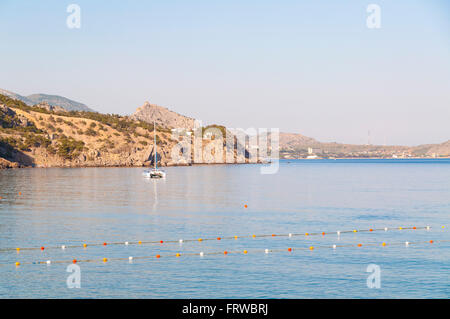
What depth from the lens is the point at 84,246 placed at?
121ft

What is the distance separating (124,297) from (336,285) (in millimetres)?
10344

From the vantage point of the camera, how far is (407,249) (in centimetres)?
3662

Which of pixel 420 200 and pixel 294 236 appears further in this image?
pixel 420 200

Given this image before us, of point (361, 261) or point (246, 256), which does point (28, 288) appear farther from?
point (361, 261)

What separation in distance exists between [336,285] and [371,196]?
55.2 metres

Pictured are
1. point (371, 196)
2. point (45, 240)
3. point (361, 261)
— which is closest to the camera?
point (361, 261)

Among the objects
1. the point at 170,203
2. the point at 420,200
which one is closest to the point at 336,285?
the point at 170,203
